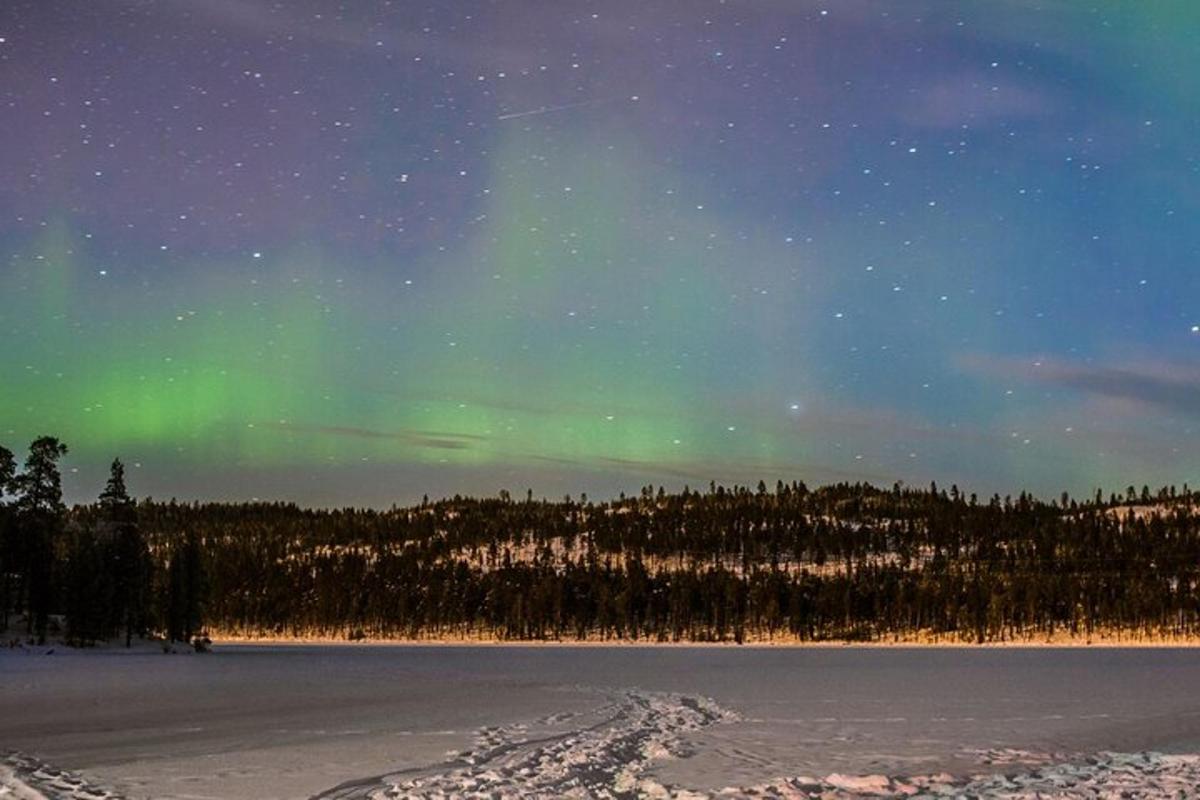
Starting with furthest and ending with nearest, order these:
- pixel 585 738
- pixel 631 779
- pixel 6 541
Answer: pixel 6 541 → pixel 585 738 → pixel 631 779

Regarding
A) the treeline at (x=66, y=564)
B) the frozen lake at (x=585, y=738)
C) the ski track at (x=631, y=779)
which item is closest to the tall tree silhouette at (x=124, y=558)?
the treeline at (x=66, y=564)

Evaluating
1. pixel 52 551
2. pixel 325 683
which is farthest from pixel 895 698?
pixel 52 551

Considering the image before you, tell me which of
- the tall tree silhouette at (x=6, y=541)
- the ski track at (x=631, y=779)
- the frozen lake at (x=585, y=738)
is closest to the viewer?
the ski track at (x=631, y=779)

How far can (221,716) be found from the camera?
38438mm

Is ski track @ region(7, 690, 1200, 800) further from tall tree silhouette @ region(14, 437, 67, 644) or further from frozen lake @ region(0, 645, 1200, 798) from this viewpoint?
tall tree silhouette @ region(14, 437, 67, 644)

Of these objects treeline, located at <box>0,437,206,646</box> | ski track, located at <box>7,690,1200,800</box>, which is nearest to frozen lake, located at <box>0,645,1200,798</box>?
ski track, located at <box>7,690,1200,800</box>

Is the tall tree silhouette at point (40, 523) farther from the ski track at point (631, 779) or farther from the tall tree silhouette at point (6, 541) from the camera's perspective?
the ski track at point (631, 779)

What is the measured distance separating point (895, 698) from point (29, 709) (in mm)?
33556

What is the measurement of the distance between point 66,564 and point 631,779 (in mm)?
104826

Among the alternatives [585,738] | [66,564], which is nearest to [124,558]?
[66,564]

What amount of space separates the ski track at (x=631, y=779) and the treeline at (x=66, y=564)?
282 ft

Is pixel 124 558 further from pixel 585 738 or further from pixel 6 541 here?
pixel 585 738

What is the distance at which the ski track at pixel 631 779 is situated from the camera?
20688 mm

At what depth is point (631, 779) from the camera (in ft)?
73.7
